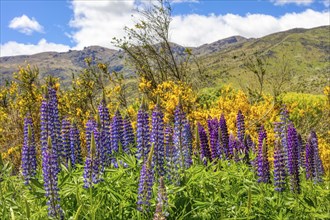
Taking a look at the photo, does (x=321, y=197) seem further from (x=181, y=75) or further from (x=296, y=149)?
(x=181, y=75)

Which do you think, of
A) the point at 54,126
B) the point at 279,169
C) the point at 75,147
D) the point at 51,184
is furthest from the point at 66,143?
the point at 279,169

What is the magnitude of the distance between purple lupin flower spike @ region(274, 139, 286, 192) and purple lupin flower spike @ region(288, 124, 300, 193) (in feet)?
0.95

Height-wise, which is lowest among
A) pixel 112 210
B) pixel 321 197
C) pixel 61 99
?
pixel 321 197

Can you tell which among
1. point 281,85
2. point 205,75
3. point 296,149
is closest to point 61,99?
point 205,75

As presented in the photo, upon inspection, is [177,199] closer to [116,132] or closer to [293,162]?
[116,132]

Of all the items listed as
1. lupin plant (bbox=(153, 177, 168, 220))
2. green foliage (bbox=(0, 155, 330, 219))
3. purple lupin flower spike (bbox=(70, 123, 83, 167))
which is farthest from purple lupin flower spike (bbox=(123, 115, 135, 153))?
lupin plant (bbox=(153, 177, 168, 220))

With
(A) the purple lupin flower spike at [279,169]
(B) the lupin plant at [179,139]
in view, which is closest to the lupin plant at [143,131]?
(B) the lupin plant at [179,139]

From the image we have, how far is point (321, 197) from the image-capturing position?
5.75 metres

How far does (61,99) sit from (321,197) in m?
11.1

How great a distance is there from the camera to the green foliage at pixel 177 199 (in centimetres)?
421

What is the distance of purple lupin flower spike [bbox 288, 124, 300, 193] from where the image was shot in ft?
18.1

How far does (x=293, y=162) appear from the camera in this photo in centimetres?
568

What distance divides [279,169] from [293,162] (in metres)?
0.50

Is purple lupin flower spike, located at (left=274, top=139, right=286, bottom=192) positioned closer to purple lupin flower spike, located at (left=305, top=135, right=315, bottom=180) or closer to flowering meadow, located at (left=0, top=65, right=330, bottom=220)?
flowering meadow, located at (left=0, top=65, right=330, bottom=220)
